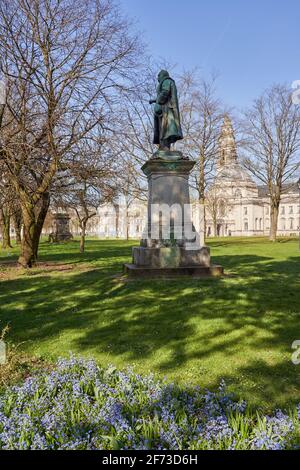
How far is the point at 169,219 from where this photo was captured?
434 inches

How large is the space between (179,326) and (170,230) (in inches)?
210

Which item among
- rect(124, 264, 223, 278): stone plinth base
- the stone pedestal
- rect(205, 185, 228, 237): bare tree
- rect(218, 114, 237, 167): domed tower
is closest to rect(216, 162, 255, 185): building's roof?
rect(218, 114, 237, 167): domed tower

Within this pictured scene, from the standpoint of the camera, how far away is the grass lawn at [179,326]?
13.6 ft

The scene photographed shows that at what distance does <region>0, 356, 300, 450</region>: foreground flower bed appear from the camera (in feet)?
8.42

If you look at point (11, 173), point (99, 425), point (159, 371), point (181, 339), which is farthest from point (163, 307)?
point (11, 173)

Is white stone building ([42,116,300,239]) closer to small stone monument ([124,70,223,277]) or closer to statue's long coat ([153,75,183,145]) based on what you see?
statue's long coat ([153,75,183,145])

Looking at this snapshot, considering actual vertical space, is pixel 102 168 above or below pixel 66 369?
above

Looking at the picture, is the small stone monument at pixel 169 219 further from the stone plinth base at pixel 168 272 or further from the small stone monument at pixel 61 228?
the small stone monument at pixel 61 228

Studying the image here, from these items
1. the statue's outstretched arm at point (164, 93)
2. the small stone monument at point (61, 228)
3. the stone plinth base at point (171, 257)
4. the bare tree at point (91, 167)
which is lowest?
the stone plinth base at point (171, 257)

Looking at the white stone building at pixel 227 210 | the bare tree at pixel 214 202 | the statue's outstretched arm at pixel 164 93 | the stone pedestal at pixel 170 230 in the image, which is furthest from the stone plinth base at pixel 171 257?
the bare tree at pixel 214 202

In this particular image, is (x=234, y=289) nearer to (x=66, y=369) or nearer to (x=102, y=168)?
(x=66, y=369)

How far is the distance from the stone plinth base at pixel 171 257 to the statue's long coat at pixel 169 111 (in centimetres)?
375

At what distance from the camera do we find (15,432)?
269 cm

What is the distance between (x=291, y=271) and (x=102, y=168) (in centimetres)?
852
